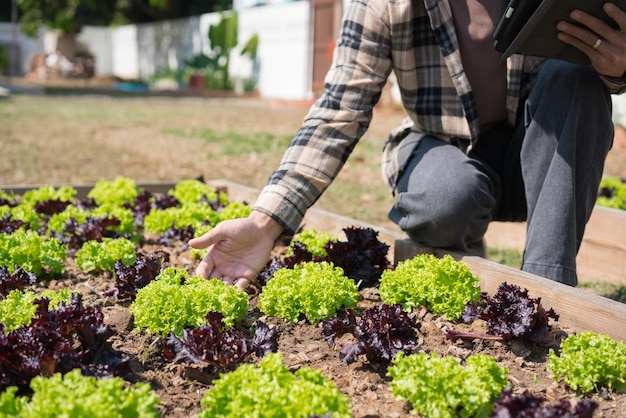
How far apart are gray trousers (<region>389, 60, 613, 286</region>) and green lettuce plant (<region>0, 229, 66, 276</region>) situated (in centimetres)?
167

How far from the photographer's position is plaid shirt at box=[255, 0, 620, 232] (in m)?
3.30

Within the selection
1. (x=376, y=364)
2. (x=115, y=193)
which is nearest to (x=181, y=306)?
(x=376, y=364)

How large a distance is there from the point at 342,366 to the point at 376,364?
12 cm

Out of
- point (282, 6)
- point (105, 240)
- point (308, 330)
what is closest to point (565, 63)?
point (308, 330)

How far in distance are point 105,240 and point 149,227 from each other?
69 centimetres

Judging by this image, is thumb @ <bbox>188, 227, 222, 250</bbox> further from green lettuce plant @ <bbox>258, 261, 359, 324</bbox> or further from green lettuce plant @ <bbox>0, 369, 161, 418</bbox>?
green lettuce plant @ <bbox>0, 369, 161, 418</bbox>

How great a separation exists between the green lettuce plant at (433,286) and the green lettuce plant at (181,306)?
27.0 inches

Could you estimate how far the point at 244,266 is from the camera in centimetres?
313

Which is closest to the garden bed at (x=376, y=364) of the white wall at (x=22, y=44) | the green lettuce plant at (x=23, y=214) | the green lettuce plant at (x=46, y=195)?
the green lettuce plant at (x=23, y=214)

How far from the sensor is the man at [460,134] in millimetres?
3086

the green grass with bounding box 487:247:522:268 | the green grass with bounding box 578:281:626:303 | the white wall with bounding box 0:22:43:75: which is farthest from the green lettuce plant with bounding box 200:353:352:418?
the white wall with bounding box 0:22:43:75

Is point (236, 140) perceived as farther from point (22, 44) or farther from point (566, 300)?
point (22, 44)

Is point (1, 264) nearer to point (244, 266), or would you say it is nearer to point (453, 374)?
point (244, 266)

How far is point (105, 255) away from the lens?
3520 millimetres
